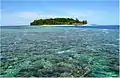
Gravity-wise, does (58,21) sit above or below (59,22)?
above

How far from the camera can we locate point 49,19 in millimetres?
93188

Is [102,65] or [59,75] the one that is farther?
[102,65]

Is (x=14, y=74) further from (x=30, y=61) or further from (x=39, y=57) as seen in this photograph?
(x=39, y=57)

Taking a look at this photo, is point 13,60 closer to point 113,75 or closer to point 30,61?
point 30,61

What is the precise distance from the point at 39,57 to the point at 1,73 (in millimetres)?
3421

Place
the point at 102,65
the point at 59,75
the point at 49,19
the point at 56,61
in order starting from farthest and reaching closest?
the point at 49,19 → the point at 56,61 → the point at 102,65 → the point at 59,75

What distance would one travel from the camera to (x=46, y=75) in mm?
8102

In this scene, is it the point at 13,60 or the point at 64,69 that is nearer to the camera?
the point at 64,69

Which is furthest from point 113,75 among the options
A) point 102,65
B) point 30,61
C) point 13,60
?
point 13,60

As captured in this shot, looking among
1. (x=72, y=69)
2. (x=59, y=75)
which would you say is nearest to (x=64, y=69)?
(x=72, y=69)

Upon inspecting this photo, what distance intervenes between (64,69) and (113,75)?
2054 mm

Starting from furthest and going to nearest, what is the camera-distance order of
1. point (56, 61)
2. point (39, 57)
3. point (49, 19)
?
point (49, 19) < point (39, 57) < point (56, 61)

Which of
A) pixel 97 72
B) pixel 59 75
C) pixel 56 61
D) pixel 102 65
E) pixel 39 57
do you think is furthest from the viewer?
pixel 39 57

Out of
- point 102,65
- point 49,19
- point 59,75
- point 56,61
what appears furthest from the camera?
point 49,19
